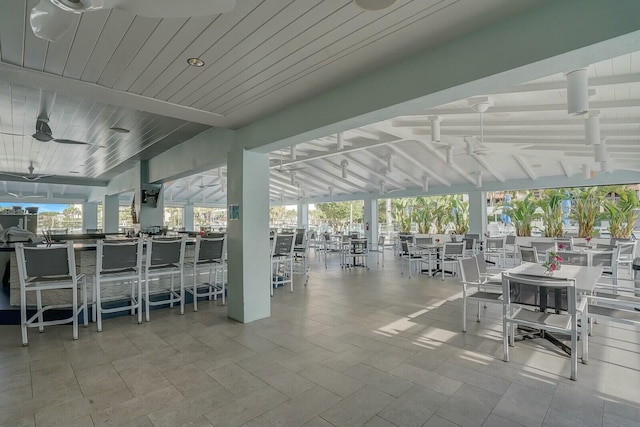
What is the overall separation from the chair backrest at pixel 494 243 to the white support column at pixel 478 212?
251 cm

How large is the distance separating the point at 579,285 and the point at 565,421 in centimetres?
125

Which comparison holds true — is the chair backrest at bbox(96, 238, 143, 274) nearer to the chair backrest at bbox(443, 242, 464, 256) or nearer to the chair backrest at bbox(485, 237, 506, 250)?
the chair backrest at bbox(443, 242, 464, 256)

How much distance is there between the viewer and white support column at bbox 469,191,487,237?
35.4ft

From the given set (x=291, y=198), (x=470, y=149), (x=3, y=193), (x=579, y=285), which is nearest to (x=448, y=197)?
(x=470, y=149)

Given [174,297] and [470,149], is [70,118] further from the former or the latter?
[470,149]

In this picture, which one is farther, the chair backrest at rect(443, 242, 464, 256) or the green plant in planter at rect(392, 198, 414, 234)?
the green plant in planter at rect(392, 198, 414, 234)

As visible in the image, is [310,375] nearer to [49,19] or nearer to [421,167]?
[49,19]

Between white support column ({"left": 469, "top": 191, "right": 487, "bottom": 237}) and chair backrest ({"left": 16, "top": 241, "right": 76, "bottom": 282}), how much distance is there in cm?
1098

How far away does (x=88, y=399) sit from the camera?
7.47ft

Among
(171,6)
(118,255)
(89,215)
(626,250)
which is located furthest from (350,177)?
(89,215)

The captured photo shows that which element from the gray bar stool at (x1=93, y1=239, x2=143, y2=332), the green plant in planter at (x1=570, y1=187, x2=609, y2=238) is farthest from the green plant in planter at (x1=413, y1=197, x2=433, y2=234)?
the gray bar stool at (x1=93, y1=239, x2=143, y2=332)

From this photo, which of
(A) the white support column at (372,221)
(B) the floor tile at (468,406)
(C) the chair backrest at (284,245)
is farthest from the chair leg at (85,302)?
(A) the white support column at (372,221)

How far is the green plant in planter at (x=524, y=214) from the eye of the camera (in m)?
9.86

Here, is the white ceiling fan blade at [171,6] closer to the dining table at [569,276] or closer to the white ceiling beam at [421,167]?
the dining table at [569,276]
